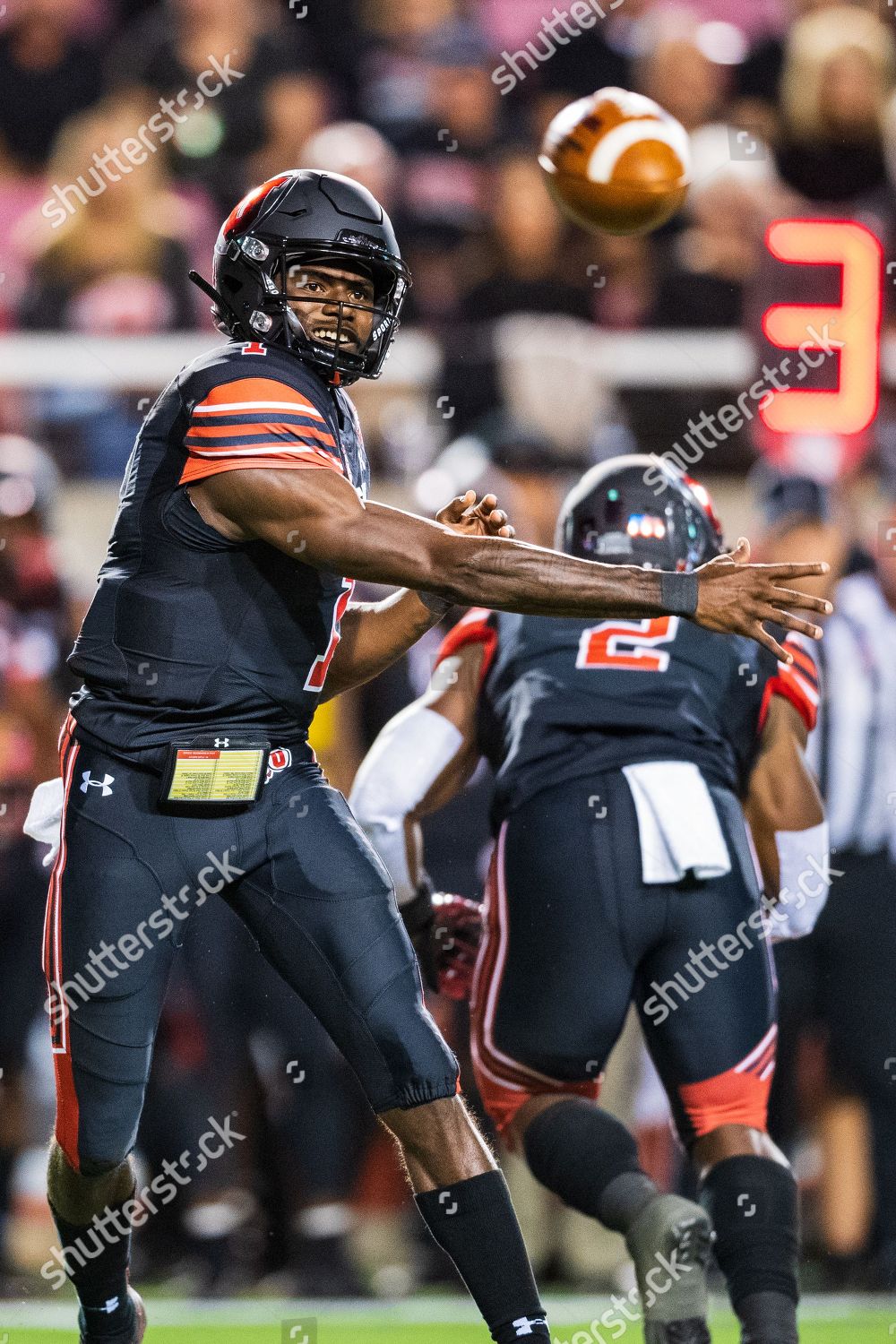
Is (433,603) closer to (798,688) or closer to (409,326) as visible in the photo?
(798,688)

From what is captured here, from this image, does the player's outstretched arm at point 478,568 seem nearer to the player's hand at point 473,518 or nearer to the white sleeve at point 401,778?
the player's hand at point 473,518

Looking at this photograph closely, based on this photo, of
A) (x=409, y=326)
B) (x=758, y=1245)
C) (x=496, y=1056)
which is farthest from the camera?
(x=409, y=326)

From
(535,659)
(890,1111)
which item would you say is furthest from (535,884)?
(890,1111)

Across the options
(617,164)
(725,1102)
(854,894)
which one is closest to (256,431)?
(725,1102)

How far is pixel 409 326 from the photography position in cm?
556

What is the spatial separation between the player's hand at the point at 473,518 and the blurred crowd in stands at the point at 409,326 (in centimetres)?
167

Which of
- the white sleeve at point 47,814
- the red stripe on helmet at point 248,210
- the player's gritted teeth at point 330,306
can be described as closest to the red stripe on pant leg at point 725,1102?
the white sleeve at point 47,814

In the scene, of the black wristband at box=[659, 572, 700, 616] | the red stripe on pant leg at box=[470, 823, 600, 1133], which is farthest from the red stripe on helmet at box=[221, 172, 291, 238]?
the red stripe on pant leg at box=[470, 823, 600, 1133]

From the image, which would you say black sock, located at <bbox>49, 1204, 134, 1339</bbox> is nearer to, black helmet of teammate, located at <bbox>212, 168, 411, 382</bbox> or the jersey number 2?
the jersey number 2

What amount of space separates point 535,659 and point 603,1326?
63.2 inches

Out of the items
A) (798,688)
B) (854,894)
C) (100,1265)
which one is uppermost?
(798,688)

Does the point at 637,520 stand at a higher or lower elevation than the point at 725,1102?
higher

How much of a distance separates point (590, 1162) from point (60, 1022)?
3.02ft

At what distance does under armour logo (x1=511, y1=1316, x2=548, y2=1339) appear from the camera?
2.57 metres
